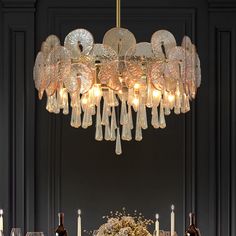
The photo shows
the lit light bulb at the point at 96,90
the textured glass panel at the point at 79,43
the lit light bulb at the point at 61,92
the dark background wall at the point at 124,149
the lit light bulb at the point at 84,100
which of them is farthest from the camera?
the dark background wall at the point at 124,149

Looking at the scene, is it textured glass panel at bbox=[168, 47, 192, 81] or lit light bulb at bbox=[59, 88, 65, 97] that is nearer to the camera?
textured glass panel at bbox=[168, 47, 192, 81]

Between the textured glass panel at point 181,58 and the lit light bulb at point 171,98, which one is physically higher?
the textured glass panel at point 181,58

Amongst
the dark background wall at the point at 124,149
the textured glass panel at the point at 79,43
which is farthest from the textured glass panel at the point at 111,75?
the dark background wall at the point at 124,149

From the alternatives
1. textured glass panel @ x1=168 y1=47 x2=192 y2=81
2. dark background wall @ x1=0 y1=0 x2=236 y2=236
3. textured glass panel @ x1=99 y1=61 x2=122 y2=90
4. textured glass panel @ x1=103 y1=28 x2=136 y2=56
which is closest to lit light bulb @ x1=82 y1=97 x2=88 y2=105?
textured glass panel @ x1=99 y1=61 x2=122 y2=90

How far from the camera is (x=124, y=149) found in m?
5.36

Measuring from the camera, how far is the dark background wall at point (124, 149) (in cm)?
534

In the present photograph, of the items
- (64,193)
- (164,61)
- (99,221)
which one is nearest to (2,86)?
(64,193)

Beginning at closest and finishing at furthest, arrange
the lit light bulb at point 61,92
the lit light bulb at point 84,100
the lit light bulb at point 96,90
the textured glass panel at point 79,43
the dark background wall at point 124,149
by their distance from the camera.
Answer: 1. the textured glass panel at point 79,43
2. the lit light bulb at point 61,92
3. the lit light bulb at point 96,90
4. the lit light bulb at point 84,100
5. the dark background wall at point 124,149

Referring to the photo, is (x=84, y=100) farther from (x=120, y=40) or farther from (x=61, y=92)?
(x=120, y=40)

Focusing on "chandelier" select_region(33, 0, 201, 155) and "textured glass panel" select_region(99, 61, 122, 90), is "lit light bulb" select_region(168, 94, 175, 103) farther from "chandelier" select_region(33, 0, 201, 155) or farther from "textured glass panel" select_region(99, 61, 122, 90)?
"textured glass panel" select_region(99, 61, 122, 90)

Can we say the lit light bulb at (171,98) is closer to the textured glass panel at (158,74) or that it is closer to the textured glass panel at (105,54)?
the textured glass panel at (158,74)

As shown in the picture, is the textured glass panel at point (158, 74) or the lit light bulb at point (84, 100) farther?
the lit light bulb at point (84, 100)

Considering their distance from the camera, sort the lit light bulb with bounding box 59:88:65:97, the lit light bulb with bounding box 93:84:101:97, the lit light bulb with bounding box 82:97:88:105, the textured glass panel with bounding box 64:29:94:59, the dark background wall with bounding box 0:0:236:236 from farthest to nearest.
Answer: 1. the dark background wall with bounding box 0:0:236:236
2. the lit light bulb with bounding box 82:97:88:105
3. the lit light bulb with bounding box 93:84:101:97
4. the lit light bulb with bounding box 59:88:65:97
5. the textured glass panel with bounding box 64:29:94:59

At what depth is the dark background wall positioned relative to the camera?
210 inches
